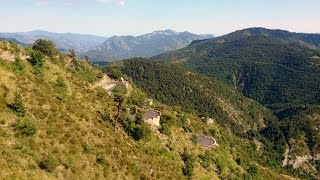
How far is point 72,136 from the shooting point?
47250mm

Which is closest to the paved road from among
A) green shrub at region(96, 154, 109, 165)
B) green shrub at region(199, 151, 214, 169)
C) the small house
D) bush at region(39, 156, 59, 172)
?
green shrub at region(199, 151, 214, 169)

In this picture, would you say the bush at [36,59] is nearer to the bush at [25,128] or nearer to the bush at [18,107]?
the bush at [18,107]

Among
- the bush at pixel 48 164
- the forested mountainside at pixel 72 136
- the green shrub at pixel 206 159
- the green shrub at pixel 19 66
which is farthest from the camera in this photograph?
the green shrub at pixel 206 159

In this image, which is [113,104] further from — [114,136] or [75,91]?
[114,136]

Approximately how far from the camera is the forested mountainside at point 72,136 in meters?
41.0

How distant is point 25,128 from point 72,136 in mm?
6078

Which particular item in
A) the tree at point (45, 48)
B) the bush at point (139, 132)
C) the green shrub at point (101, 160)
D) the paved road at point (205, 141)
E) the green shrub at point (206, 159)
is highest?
the tree at point (45, 48)

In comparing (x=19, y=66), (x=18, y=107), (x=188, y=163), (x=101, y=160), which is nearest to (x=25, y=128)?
(x=18, y=107)

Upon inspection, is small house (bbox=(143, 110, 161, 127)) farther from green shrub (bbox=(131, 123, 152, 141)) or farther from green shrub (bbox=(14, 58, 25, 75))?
green shrub (bbox=(14, 58, 25, 75))

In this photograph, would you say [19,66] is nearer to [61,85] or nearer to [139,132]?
[61,85]

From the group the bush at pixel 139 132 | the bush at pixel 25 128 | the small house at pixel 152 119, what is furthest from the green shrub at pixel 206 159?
the bush at pixel 25 128

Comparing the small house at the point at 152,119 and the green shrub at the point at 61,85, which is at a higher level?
the green shrub at the point at 61,85

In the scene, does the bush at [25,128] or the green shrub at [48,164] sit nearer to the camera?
the green shrub at [48,164]

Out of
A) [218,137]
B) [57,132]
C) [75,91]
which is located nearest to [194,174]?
[75,91]
